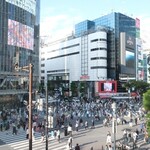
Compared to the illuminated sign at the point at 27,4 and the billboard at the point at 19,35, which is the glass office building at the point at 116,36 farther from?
the billboard at the point at 19,35

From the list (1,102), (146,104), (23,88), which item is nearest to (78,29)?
(23,88)

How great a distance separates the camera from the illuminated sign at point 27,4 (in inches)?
2577

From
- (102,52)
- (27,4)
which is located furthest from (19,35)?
(102,52)

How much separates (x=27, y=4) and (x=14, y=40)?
887 cm

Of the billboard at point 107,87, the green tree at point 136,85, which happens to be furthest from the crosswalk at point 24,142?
the green tree at point 136,85

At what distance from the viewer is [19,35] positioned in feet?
214

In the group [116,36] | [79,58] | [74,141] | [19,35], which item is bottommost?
[74,141]

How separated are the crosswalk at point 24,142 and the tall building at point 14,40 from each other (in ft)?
93.2

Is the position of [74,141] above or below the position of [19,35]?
below

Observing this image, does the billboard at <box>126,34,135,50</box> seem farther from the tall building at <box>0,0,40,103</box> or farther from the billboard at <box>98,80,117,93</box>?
the tall building at <box>0,0,40,103</box>

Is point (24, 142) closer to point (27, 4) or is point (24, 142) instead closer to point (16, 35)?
point (16, 35)

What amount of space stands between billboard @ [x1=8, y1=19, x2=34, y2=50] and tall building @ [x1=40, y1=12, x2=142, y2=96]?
33082 mm

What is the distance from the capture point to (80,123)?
37.5m

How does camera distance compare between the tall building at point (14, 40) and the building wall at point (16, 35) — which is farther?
the building wall at point (16, 35)
